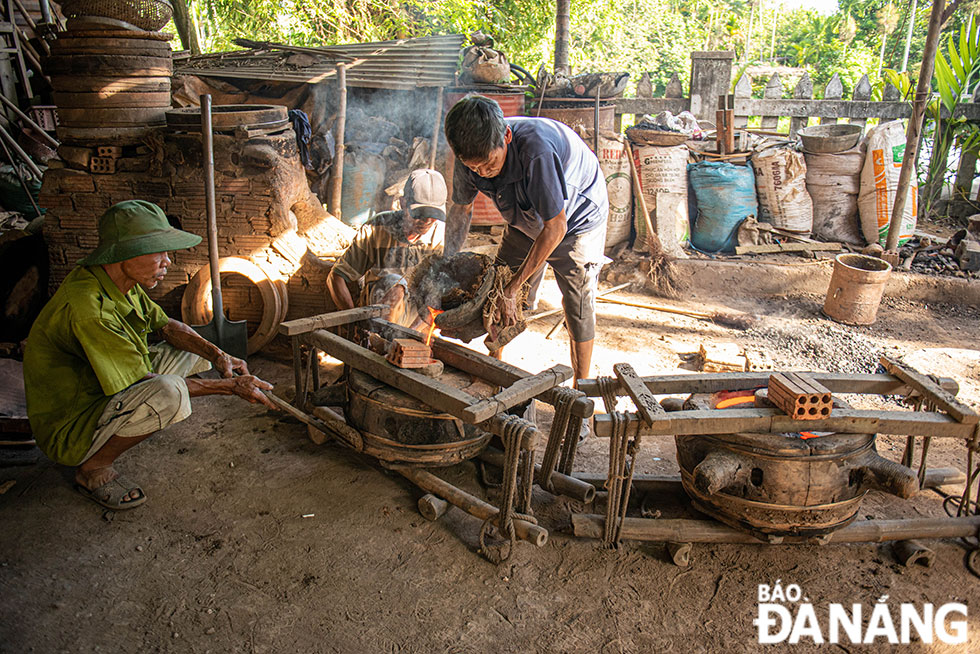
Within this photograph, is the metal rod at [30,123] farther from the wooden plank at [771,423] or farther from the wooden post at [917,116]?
the wooden post at [917,116]

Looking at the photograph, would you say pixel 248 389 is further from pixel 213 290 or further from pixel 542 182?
pixel 542 182

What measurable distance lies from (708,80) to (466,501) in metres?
7.09

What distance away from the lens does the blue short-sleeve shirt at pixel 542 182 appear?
3.28 metres

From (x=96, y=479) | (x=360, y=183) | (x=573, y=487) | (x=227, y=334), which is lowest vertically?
(x=96, y=479)

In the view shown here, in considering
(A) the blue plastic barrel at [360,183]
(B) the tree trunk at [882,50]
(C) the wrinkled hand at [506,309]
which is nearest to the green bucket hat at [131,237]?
(C) the wrinkled hand at [506,309]

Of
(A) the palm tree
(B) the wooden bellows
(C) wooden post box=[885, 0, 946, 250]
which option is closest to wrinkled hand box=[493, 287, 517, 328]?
(B) the wooden bellows

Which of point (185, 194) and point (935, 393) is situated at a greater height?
point (185, 194)

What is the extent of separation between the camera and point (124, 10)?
14.5 feet

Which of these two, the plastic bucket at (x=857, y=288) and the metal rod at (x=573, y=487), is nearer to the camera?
the metal rod at (x=573, y=487)

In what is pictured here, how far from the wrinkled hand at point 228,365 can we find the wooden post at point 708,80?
6.88 meters

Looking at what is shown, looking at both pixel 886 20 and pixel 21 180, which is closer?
pixel 21 180

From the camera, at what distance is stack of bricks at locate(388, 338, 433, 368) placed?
118 inches

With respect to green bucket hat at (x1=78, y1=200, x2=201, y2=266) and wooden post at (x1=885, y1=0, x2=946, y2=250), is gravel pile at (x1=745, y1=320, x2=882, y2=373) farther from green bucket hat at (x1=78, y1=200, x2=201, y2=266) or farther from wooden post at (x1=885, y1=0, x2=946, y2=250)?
green bucket hat at (x1=78, y1=200, x2=201, y2=266)

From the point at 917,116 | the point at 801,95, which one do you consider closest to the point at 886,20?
the point at 801,95
